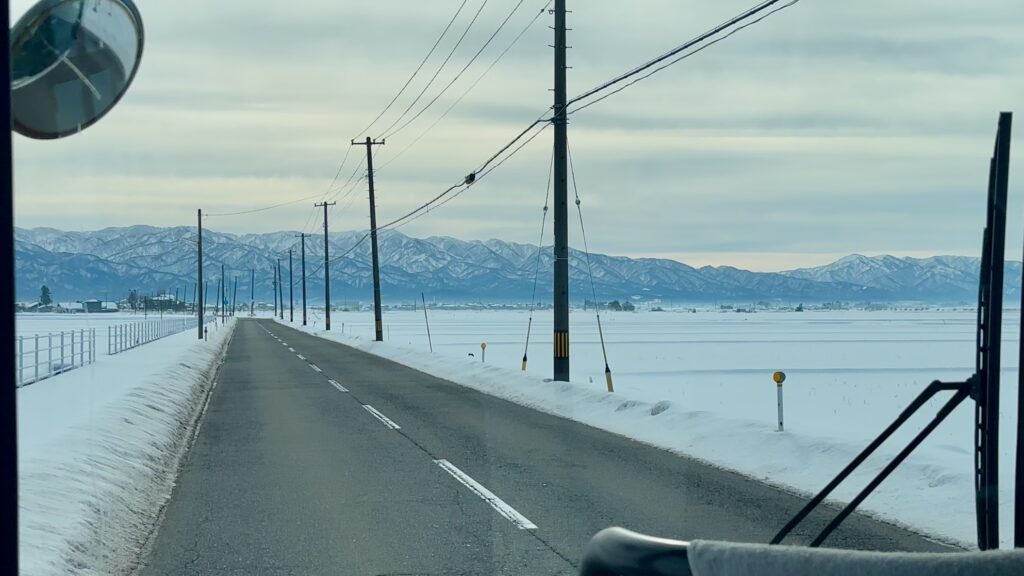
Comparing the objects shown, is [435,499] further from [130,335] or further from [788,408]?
[130,335]

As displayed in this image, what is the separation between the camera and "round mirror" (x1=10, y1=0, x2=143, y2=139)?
3219 mm

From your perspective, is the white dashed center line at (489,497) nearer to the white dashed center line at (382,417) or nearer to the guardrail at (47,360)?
the white dashed center line at (382,417)

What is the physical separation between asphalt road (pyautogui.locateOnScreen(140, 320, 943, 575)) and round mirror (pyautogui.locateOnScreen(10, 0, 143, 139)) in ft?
14.3

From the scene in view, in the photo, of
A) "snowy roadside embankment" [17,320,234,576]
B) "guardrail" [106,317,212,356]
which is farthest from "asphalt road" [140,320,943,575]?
"guardrail" [106,317,212,356]

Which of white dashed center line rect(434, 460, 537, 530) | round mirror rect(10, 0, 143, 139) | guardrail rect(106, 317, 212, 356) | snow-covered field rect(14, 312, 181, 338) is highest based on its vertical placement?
round mirror rect(10, 0, 143, 139)

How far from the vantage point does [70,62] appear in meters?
3.39

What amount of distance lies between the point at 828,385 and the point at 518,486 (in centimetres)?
1857

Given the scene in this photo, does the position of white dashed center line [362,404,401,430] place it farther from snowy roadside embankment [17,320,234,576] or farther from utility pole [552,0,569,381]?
utility pole [552,0,569,381]

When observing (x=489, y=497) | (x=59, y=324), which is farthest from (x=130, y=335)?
(x=489, y=497)

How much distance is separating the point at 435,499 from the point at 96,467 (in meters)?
3.86

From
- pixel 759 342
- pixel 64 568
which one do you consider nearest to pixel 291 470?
pixel 64 568

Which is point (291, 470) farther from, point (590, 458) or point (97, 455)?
point (590, 458)

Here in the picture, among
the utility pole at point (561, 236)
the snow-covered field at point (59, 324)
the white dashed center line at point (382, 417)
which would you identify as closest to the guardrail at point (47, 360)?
the snow-covered field at point (59, 324)

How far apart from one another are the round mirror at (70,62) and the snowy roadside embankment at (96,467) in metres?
3.05
